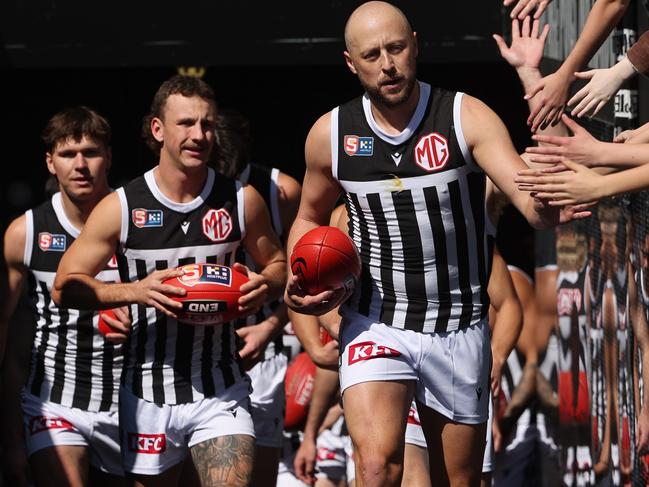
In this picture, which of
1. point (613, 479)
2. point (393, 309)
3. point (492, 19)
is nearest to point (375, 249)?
point (393, 309)

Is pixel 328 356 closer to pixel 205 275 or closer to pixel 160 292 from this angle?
pixel 205 275

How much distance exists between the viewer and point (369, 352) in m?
6.08

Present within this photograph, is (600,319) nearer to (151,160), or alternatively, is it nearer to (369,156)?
(369,156)

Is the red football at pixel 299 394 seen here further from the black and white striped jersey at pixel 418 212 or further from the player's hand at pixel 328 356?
the black and white striped jersey at pixel 418 212

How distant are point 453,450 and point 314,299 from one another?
3.05ft

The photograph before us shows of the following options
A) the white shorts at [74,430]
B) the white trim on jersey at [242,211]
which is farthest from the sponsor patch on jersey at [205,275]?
the white shorts at [74,430]

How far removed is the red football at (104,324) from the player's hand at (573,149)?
2627mm

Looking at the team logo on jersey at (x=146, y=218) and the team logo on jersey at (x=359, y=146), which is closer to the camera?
the team logo on jersey at (x=359, y=146)

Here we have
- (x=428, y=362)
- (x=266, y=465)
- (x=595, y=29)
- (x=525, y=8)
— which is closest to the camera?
(x=595, y=29)

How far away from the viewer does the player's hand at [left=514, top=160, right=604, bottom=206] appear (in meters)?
5.04

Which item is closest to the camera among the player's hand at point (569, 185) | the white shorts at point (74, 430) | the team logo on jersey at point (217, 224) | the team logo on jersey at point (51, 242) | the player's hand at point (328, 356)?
the player's hand at point (569, 185)

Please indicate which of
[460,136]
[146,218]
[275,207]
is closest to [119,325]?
[146,218]

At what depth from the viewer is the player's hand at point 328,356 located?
7.80 metres

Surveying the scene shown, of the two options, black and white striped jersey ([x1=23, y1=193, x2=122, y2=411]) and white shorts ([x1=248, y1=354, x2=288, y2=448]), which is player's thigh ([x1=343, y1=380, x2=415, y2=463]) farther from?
white shorts ([x1=248, y1=354, x2=288, y2=448])
